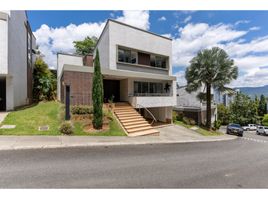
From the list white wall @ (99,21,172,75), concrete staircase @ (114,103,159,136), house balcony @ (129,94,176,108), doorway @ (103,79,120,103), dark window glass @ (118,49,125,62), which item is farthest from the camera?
doorway @ (103,79,120,103)

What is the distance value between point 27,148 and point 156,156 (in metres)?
5.54

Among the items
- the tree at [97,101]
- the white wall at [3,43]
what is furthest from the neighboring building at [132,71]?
the white wall at [3,43]

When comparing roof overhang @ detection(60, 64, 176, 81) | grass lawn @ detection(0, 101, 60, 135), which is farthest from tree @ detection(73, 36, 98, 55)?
grass lawn @ detection(0, 101, 60, 135)

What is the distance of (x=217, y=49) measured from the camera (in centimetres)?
2006

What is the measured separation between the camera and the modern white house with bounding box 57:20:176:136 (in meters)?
13.4

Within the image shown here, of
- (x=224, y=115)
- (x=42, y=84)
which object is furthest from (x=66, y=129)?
(x=224, y=115)

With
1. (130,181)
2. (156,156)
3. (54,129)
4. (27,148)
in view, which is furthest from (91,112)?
(130,181)

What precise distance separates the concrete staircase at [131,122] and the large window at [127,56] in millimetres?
5231

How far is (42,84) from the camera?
2158 cm

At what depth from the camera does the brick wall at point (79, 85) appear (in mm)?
12703

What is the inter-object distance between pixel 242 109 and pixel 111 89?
40.5m

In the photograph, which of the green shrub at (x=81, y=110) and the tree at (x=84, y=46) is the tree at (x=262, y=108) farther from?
the green shrub at (x=81, y=110)

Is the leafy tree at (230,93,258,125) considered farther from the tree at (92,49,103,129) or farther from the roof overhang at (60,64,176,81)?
the tree at (92,49,103,129)

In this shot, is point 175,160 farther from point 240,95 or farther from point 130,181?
point 240,95
